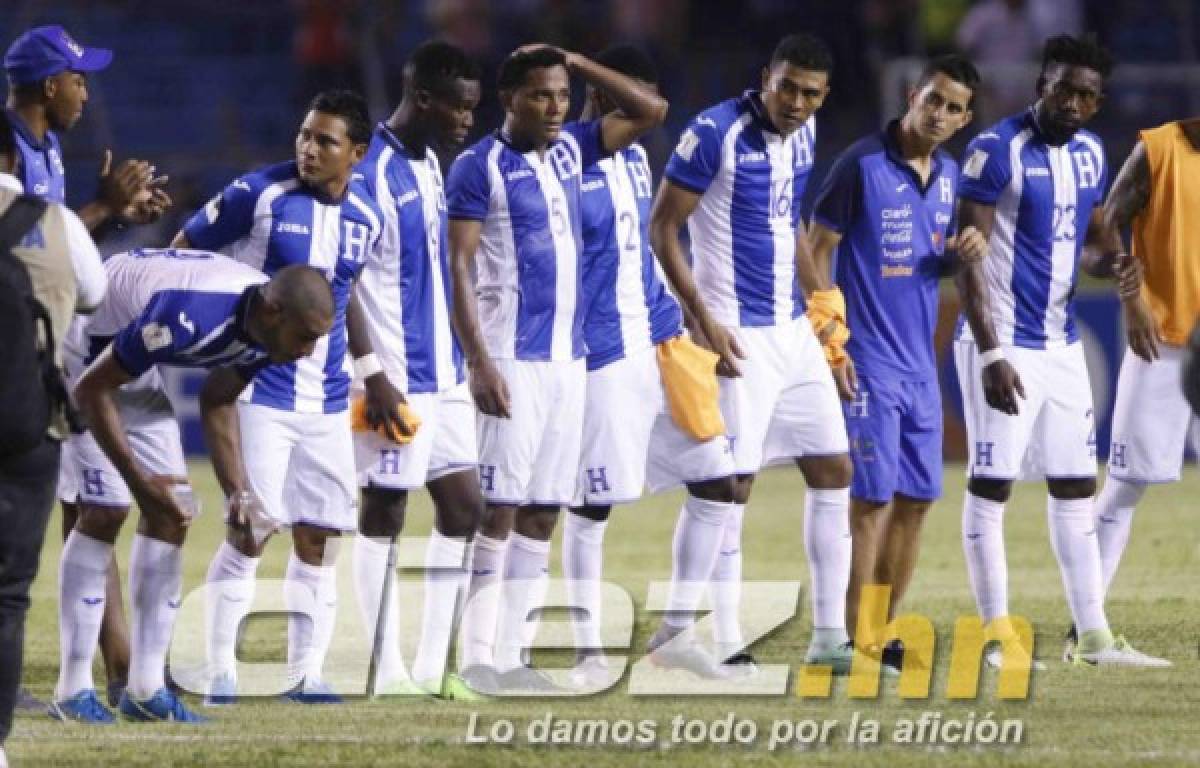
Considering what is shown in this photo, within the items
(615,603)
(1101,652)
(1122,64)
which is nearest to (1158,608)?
(1101,652)

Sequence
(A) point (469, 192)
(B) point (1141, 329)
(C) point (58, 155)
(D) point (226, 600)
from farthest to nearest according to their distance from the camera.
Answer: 1. (B) point (1141, 329)
2. (A) point (469, 192)
3. (C) point (58, 155)
4. (D) point (226, 600)

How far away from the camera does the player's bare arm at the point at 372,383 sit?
8.94 metres

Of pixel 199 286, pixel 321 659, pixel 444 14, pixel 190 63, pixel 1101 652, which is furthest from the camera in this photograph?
→ pixel 190 63

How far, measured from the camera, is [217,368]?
801cm

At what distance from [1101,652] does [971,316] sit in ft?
4.70

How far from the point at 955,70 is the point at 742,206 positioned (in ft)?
3.32

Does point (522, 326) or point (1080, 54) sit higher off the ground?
point (1080, 54)

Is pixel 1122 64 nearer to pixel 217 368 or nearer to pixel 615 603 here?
pixel 615 603

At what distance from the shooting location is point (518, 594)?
9.43 meters

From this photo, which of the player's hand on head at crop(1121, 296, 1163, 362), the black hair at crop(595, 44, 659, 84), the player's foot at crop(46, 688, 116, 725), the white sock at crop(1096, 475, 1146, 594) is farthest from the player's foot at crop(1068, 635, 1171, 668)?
the player's foot at crop(46, 688, 116, 725)

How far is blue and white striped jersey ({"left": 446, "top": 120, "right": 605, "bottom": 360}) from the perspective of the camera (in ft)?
30.5

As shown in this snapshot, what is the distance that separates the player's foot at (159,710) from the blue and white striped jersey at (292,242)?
1098 millimetres

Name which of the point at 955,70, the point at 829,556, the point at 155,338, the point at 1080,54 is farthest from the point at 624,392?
the point at 155,338

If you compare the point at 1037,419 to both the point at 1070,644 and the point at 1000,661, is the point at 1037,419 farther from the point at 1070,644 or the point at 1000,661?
the point at 1000,661
